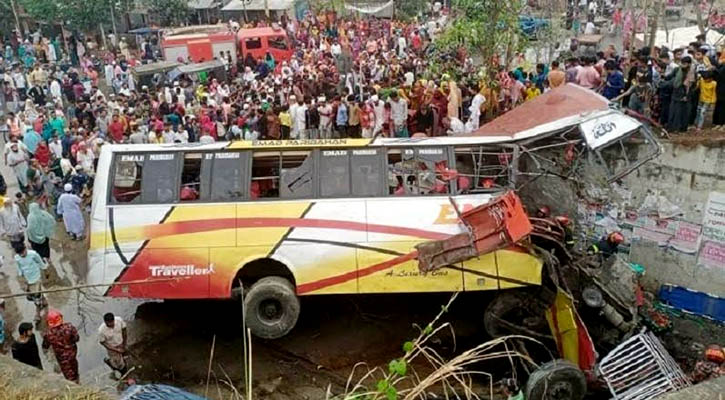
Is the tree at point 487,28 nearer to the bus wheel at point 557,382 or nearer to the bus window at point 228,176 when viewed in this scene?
the bus window at point 228,176

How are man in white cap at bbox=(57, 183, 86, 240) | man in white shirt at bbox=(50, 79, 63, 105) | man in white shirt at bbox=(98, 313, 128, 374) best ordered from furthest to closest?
man in white shirt at bbox=(50, 79, 63, 105) < man in white cap at bbox=(57, 183, 86, 240) < man in white shirt at bbox=(98, 313, 128, 374)

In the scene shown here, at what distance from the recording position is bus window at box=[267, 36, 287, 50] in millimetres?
25953

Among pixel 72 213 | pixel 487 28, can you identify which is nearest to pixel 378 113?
pixel 487 28

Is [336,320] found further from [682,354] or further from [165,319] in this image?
[682,354]

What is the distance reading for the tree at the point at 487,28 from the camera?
14703 mm

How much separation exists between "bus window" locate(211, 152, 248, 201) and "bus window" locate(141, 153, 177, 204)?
0.53 meters

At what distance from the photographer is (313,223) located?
346 inches

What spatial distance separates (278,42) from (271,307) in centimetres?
1865

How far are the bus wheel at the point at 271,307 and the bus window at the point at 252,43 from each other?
18231mm

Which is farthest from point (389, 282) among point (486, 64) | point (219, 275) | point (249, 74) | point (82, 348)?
point (249, 74)

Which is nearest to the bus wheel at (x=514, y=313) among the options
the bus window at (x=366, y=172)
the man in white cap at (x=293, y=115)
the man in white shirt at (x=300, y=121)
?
the bus window at (x=366, y=172)

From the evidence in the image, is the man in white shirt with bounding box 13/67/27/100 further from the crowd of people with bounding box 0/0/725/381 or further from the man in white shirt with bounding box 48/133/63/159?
the man in white shirt with bounding box 48/133/63/159

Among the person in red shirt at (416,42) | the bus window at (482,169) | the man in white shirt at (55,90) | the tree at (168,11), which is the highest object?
the tree at (168,11)

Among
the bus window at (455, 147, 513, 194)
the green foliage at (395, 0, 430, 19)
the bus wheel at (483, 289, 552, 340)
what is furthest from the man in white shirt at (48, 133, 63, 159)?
the green foliage at (395, 0, 430, 19)
